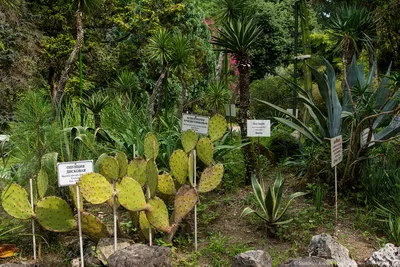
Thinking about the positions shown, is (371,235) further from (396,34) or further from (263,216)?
(396,34)

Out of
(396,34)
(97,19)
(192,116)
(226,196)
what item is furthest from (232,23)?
(97,19)

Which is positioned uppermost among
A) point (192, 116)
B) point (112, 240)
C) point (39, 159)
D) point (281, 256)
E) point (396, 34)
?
point (396, 34)

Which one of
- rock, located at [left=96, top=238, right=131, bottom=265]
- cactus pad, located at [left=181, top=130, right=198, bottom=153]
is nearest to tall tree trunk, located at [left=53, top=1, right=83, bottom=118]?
cactus pad, located at [left=181, top=130, right=198, bottom=153]

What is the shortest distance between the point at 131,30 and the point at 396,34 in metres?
7.41

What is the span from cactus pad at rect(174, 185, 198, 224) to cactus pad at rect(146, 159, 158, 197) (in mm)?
288

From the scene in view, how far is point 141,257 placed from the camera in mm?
3141

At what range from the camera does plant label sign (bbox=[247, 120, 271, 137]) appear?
16.0 ft

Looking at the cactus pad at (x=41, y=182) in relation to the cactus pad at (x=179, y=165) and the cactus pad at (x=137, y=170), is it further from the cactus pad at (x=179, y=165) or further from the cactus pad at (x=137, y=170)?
the cactus pad at (x=179, y=165)

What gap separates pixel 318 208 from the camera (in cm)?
441

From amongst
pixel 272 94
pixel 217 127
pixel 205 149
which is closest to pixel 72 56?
pixel 217 127

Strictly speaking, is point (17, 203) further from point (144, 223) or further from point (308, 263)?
point (308, 263)

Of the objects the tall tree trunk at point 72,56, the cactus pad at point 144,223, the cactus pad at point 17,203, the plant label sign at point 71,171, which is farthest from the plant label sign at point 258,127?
the tall tree trunk at point 72,56

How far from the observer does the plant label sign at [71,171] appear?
3.33 meters

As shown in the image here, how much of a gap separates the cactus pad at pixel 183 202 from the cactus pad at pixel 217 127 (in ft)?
2.84
